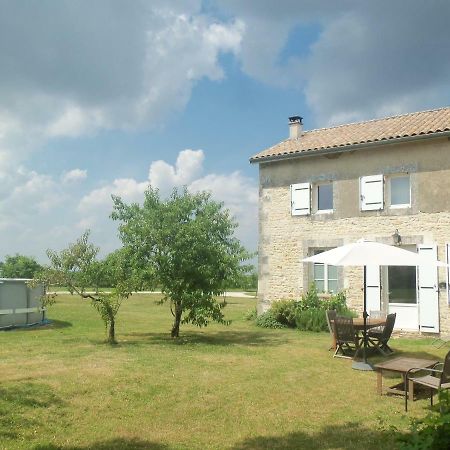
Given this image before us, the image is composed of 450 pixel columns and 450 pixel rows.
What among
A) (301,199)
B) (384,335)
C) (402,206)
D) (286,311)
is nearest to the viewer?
(384,335)

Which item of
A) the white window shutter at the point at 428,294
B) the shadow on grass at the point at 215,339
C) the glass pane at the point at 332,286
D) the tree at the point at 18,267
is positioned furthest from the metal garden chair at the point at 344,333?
the tree at the point at 18,267

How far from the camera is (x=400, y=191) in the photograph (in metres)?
14.0

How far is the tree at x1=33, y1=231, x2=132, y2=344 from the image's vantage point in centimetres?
1109

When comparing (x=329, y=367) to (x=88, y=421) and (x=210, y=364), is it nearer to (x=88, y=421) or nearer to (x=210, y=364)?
(x=210, y=364)

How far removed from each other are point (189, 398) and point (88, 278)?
5.49 meters

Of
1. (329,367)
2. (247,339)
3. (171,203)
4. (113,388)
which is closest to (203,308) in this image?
(247,339)

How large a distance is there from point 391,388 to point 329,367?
1.99 metres

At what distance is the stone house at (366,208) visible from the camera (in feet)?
43.2

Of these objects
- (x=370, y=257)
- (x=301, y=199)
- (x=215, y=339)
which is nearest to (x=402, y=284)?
(x=301, y=199)

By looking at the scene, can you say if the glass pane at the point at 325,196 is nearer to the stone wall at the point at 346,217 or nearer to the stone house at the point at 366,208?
the stone house at the point at 366,208

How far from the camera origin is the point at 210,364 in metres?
8.89

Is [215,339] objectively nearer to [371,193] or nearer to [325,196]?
[325,196]

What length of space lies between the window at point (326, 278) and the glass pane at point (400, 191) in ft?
8.57

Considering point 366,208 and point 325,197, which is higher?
point 325,197
